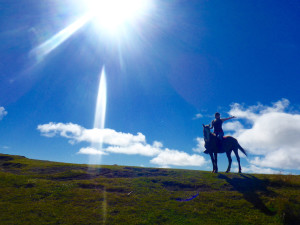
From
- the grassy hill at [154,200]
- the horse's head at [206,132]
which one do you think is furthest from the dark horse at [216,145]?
the grassy hill at [154,200]

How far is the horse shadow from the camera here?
13.9 meters

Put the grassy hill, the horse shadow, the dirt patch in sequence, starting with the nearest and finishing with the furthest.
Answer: the grassy hill < the horse shadow < the dirt patch

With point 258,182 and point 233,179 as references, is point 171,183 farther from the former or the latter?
point 258,182

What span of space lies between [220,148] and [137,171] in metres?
10.2

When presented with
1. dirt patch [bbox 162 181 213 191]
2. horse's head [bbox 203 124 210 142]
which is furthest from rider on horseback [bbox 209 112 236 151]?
dirt patch [bbox 162 181 213 191]

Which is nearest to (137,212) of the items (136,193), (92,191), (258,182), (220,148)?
(136,193)

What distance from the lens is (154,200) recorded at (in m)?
15.5

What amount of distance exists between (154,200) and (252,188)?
774 cm

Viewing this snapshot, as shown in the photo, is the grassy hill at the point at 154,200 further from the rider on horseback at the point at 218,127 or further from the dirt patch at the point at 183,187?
the rider on horseback at the point at 218,127

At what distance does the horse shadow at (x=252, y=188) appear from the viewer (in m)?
13.9

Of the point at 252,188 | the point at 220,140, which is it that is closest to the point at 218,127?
the point at 220,140

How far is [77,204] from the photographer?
14.8 m

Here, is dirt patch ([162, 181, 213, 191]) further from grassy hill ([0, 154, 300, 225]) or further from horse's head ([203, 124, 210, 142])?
horse's head ([203, 124, 210, 142])

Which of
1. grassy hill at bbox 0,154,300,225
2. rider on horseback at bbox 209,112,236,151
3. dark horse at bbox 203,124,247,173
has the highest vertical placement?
rider on horseback at bbox 209,112,236,151
